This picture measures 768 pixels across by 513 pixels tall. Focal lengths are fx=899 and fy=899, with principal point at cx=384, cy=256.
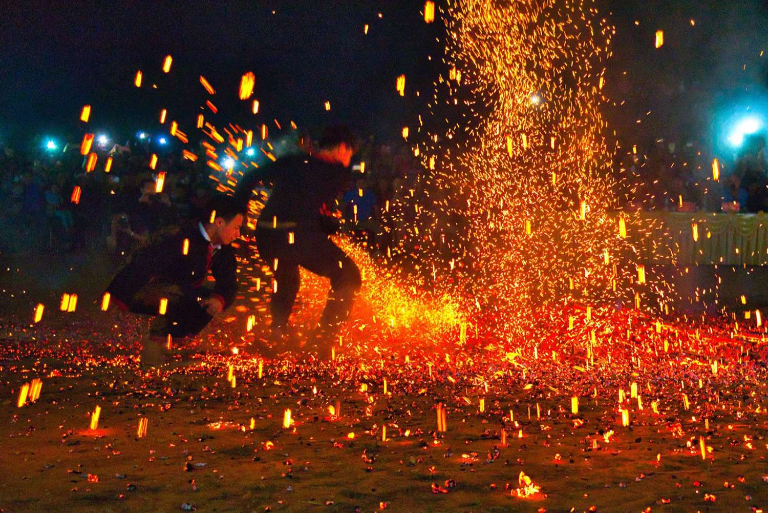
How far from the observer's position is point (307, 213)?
24.4 ft

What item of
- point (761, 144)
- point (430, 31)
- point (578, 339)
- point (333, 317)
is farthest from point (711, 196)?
point (333, 317)

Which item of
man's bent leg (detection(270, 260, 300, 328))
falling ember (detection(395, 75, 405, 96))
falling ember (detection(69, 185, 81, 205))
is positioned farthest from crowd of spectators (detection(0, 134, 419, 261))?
man's bent leg (detection(270, 260, 300, 328))

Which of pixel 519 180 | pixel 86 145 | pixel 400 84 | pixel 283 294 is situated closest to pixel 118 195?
pixel 86 145

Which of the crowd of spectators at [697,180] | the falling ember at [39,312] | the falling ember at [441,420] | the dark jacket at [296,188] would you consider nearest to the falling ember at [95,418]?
the falling ember at [441,420]

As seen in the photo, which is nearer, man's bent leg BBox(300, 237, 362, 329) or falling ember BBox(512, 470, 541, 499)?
falling ember BBox(512, 470, 541, 499)

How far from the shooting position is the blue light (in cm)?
2081

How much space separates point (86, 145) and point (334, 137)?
1367cm

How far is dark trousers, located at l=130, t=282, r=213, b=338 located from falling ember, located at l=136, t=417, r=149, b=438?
2.04 metres

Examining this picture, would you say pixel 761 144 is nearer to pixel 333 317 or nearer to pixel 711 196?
pixel 711 196

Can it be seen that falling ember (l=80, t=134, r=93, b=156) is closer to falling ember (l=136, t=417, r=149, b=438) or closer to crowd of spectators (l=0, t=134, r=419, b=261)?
crowd of spectators (l=0, t=134, r=419, b=261)

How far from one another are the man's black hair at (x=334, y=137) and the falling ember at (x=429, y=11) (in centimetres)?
1239

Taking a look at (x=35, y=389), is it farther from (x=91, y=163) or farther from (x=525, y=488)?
(x=91, y=163)

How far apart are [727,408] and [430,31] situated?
613 inches

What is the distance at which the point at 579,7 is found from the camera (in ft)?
58.2
